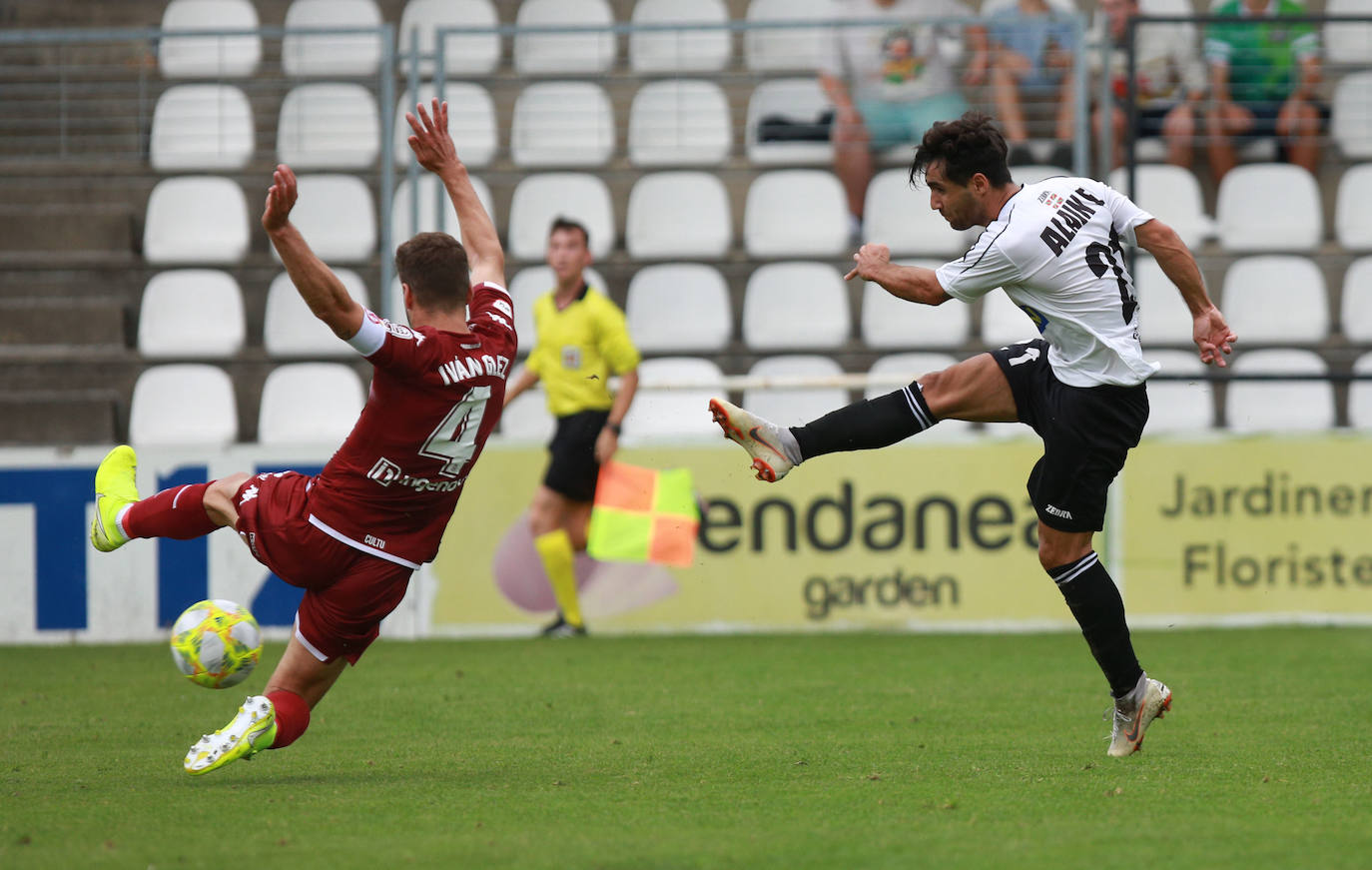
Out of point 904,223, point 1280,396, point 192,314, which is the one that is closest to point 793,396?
point 904,223

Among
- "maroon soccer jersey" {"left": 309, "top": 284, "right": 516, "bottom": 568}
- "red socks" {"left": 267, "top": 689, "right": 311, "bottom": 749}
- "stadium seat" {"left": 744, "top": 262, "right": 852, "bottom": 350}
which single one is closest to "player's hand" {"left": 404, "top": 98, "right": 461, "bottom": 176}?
"maroon soccer jersey" {"left": 309, "top": 284, "right": 516, "bottom": 568}

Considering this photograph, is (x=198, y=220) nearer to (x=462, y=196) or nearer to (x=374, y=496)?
(x=462, y=196)

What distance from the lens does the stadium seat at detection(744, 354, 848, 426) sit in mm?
10711

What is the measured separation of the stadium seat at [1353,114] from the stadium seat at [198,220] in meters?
8.23

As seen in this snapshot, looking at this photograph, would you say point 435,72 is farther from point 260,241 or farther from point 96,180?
point 96,180

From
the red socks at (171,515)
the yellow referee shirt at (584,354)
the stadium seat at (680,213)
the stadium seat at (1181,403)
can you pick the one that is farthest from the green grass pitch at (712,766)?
the stadium seat at (680,213)

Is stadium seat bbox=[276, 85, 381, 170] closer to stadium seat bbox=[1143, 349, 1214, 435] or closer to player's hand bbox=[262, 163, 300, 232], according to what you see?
stadium seat bbox=[1143, 349, 1214, 435]

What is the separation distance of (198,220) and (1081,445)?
819 cm

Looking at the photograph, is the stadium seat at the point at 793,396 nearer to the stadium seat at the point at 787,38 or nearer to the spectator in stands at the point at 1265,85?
the stadium seat at the point at 787,38

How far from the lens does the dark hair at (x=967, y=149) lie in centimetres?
538

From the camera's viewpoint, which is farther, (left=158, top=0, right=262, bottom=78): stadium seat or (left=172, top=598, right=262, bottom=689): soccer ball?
(left=158, top=0, right=262, bottom=78): stadium seat

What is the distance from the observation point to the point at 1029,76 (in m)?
11.9

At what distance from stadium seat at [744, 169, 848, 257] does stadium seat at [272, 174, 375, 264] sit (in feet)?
9.09

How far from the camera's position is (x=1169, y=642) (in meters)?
9.38
